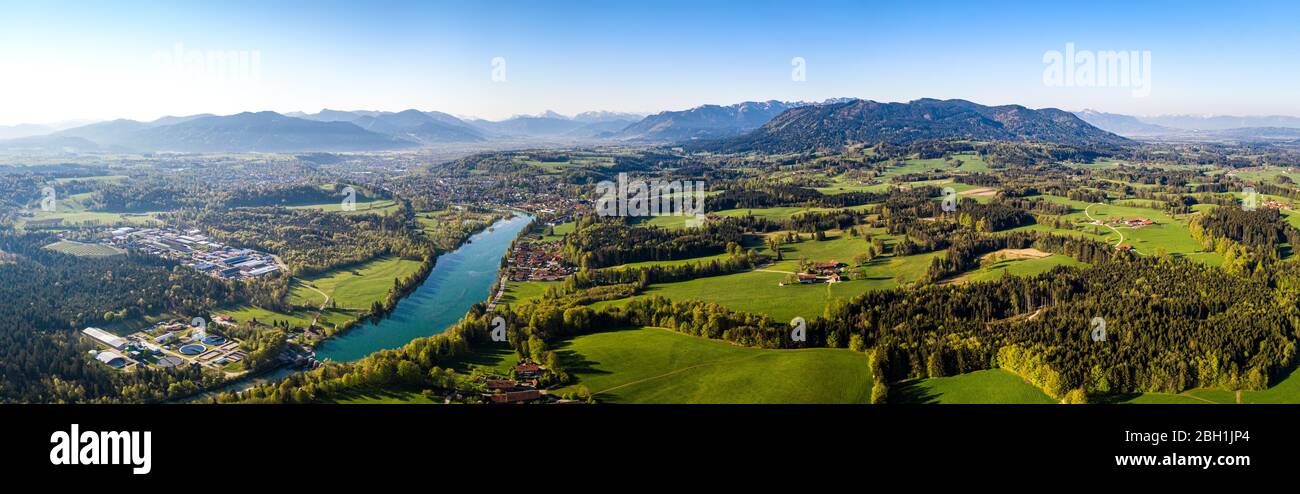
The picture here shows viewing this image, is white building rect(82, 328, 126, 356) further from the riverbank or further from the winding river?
the winding river

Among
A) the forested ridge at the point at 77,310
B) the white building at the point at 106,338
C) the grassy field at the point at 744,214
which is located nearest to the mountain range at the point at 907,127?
the grassy field at the point at 744,214

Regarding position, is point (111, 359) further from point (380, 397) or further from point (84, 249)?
point (84, 249)

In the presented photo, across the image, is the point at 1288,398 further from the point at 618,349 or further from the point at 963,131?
the point at 963,131

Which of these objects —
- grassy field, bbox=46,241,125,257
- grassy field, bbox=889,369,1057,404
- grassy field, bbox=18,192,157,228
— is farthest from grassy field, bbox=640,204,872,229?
grassy field, bbox=18,192,157,228

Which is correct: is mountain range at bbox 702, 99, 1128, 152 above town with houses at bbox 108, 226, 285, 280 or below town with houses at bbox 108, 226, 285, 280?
above

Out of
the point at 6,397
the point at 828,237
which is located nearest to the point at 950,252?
the point at 828,237

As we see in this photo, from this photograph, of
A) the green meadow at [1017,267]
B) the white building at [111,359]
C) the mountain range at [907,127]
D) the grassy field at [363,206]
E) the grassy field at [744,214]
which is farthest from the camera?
the mountain range at [907,127]

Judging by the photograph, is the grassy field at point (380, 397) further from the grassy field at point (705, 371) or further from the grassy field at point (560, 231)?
the grassy field at point (560, 231)
